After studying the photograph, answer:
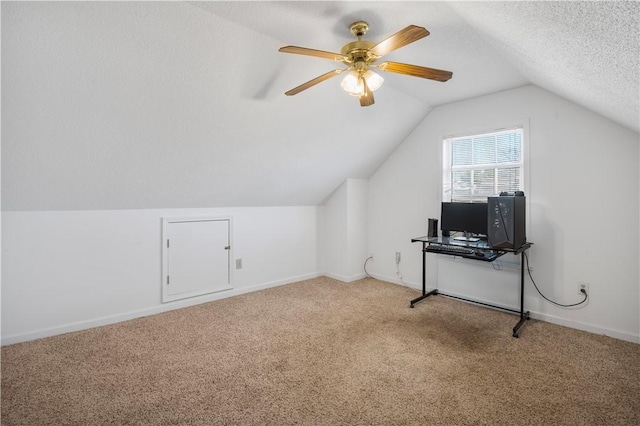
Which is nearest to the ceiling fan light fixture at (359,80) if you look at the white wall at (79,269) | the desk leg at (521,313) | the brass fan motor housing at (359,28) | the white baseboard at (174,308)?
the brass fan motor housing at (359,28)

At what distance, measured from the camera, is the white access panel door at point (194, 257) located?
3.35 metres

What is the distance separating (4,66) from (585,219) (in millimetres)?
4464

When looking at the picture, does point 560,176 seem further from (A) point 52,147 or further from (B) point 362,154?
(A) point 52,147

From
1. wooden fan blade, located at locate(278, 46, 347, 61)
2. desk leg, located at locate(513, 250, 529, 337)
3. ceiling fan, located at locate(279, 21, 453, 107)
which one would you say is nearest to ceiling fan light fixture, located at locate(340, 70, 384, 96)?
ceiling fan, located at locate(279, 21, 453, 107)

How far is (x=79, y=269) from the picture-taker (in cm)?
283

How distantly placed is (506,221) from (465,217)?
0.62 m

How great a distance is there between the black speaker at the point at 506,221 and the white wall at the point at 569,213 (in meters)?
0.38

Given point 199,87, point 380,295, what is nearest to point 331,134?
point 199,87

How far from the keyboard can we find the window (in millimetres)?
814

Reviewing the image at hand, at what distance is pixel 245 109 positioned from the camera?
2.71 metres

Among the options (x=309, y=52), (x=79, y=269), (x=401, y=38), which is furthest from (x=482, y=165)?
(x=79, y=269)

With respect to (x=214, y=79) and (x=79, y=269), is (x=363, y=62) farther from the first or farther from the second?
(x=79, y=269)

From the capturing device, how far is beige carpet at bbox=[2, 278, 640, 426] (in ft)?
5.76

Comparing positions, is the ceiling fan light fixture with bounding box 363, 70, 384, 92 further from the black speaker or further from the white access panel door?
the white access panel door
